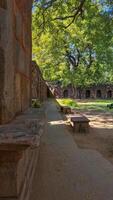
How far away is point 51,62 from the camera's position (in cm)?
3375

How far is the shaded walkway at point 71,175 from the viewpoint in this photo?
10.8 feet

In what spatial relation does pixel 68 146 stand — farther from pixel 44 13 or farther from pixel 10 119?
pixel 44 13

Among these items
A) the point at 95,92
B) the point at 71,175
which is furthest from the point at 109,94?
the point at 71,175

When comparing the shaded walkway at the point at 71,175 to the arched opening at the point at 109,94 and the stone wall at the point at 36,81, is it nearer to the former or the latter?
the stone wall at the point at 36,81

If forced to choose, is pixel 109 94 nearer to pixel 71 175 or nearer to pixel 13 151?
pixel 71 175

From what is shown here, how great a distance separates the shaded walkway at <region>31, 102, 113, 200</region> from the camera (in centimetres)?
328

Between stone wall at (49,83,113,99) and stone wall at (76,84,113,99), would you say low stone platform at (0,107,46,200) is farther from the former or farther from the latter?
stone wall at (76,84,113,99)

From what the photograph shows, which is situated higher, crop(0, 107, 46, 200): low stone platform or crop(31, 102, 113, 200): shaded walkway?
crop(0, 107, 46, 200): low stone platform

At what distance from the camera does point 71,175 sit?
3971 millimetres

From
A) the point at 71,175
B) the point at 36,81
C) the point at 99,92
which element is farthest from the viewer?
the point at 99,92

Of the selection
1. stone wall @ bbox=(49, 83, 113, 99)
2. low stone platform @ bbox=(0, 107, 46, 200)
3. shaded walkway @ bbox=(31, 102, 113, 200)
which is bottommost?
shaded walkway @ bbox=(31, 102, 113, 200)

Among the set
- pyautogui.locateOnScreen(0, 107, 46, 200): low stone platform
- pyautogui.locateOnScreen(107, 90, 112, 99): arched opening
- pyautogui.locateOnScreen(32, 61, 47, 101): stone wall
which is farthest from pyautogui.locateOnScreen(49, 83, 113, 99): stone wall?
pyautogui.locateOnScreen(0, 107, 46, 200): low stone platform

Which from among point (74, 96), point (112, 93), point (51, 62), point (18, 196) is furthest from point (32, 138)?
point (112, 93)

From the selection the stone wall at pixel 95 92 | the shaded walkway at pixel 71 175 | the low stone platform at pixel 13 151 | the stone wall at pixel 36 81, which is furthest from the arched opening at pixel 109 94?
the low stone platform at pixel 13 151
